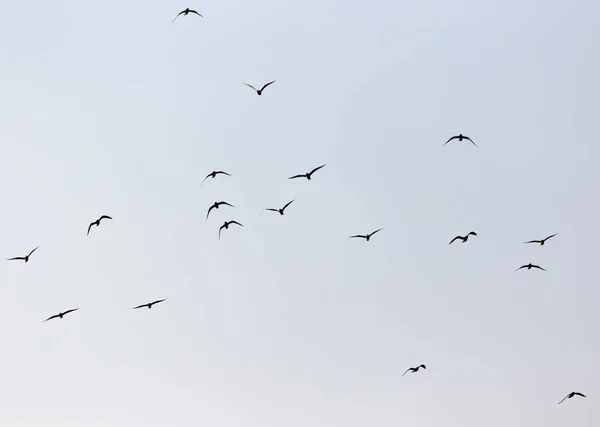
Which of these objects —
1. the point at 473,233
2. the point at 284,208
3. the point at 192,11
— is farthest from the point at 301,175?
the point at 473,233

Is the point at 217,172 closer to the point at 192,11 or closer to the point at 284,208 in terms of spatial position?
the point at 284,208

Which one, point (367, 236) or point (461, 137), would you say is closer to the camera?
point (461, 137)

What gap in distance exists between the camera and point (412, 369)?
422 ft

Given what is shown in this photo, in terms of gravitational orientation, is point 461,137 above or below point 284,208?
above

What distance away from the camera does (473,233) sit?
123812mm

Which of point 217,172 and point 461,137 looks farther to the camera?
point 461,137

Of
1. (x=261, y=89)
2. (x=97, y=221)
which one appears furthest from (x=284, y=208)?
(x=97, y=221)

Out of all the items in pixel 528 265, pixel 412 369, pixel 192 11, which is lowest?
pixel 412 369

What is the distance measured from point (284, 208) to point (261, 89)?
13.4m

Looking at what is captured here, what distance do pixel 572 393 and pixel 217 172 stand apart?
4930 centimetres

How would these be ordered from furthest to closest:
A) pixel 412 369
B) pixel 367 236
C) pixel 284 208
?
pixel 412 369 → pixel 367 236 → pixel 284 208

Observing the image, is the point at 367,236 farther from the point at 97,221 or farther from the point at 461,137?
the point at 97,221

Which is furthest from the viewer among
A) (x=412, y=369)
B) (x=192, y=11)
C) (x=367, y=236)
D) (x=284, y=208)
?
(x=412, y=369)

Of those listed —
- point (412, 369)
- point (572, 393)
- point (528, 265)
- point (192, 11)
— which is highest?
point (192, 11)
